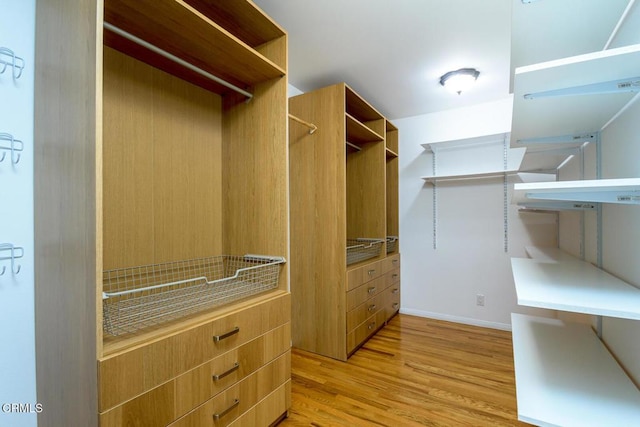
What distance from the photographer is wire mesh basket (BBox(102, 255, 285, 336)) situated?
3.65 feet

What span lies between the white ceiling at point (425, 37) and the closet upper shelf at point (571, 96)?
233mm

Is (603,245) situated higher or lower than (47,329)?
higher

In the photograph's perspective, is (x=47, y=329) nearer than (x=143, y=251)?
Yes

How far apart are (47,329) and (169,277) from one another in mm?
562

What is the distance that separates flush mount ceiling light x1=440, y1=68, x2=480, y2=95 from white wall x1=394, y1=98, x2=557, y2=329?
31.5 inches

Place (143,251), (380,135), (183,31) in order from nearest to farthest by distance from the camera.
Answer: (183,31) → (143,251) → (380,135)

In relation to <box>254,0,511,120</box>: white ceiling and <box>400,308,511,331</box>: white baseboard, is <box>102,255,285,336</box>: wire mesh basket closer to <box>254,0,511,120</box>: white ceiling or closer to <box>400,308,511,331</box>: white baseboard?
<box>254,0,511,120</box>: white ceiling

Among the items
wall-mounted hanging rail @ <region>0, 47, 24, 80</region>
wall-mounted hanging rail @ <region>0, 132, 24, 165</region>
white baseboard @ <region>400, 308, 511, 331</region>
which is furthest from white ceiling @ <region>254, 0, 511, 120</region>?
white baseboard @ <region>400, 308, 511, 331</region>

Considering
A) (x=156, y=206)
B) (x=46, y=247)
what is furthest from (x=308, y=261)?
(x=46, y=247)

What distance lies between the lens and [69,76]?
1.06 metres

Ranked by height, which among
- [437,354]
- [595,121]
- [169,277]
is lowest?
[437,354]

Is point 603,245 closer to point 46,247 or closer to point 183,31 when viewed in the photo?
point 183,31
